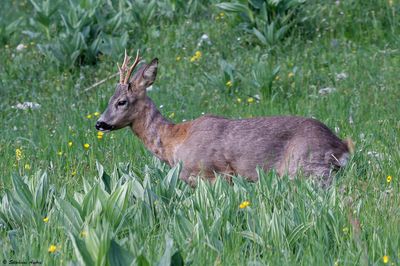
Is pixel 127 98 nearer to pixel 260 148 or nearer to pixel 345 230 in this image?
pixel 260 148

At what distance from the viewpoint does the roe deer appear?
8258 millimetres

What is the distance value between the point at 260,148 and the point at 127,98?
1.40 meters

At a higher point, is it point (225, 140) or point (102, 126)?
point (102, 126)

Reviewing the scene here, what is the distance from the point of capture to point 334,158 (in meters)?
8.17

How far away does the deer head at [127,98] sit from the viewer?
909 cm

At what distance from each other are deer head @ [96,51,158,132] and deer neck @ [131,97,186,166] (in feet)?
0.20

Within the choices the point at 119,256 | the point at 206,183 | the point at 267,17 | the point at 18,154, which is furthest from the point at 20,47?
the point at 119,256

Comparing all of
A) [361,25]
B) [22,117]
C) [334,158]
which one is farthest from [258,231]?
[361,25]

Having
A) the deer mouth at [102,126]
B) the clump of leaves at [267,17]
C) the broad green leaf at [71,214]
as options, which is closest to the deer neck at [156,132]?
the deer mouth at [102,126]

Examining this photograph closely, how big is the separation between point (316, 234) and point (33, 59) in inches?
307

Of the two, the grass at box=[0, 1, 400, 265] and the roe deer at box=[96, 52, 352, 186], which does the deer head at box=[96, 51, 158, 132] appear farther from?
the grass at box=[0, 1, 400, 265]

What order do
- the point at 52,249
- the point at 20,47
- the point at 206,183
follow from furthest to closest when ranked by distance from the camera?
the point at 20,47
the point at 206,183
the point at 52,249

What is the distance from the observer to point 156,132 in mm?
9141

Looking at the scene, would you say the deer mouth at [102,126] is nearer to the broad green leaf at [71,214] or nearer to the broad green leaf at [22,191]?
the broad green leaf at [22,191]
